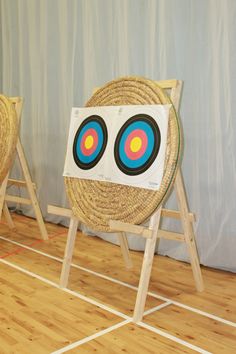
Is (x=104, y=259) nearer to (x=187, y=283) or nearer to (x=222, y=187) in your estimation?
(x=187, y=283)

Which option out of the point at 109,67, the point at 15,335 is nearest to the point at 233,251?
the point at 15,335

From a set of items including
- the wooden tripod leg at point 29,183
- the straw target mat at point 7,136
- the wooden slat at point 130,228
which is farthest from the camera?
the wooden tripod leg at point 29,183

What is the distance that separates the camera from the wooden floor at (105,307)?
1.31 m

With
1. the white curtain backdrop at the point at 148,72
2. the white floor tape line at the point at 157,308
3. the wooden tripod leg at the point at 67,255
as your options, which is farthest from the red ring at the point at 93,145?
the white floor tape line at the point at 157,308

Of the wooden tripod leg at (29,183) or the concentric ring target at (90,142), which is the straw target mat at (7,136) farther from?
the concentric ring target at (90,142)

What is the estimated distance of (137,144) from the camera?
1.60 meters

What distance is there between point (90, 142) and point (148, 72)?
2.20 feet

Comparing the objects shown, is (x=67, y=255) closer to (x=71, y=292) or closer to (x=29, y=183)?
(x=71, y=292)

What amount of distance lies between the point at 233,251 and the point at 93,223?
0.74 meters

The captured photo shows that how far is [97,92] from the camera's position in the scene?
182cm

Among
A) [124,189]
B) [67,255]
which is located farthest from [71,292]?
[124,189]

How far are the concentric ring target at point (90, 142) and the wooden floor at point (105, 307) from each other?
0.55 meters

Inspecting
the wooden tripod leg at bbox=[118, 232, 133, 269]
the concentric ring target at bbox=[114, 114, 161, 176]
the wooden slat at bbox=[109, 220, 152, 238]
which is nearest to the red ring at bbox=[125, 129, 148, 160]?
the concentric ring target at bbox=[114, 114, 161, 176]

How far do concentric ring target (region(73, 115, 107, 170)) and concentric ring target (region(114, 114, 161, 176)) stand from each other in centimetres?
9
